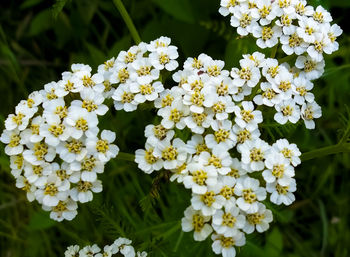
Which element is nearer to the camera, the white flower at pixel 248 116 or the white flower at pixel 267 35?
the white flower at pixel 248 116

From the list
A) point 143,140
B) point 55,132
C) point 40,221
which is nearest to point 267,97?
point 55,132

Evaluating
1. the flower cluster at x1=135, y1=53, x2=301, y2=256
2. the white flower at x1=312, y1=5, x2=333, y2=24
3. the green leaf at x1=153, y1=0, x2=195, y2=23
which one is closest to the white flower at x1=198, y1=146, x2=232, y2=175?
the flower cluster at x1=135, y1=53, x2=301, y2=256

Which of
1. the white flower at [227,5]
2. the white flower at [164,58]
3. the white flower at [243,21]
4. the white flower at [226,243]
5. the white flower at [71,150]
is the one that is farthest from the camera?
the white flower at [227,5]

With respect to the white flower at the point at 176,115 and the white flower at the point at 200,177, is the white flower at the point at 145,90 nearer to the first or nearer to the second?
the white flower at the point at 176,115

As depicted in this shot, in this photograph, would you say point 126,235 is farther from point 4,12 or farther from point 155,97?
point 4,12

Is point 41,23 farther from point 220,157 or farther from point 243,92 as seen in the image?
point 220,157

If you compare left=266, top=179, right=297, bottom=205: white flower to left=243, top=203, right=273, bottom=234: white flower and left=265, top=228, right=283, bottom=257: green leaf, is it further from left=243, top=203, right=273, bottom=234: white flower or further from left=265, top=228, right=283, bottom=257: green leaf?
left=265, top=228, right=283, bottom=257: green leaf

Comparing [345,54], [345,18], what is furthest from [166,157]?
[345,18]

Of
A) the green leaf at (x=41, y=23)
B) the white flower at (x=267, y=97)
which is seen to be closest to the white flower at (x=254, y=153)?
the white flower at (x=267, y=97)
